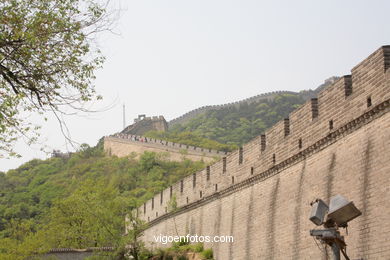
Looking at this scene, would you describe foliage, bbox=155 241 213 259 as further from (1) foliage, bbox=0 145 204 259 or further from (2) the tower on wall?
(2) the tower on wall

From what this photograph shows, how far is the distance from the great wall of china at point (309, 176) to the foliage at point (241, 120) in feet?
249

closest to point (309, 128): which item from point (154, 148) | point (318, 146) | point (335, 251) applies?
point (318, 146)

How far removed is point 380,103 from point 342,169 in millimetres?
2074

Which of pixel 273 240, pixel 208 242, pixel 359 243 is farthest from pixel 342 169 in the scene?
pixel 208 242

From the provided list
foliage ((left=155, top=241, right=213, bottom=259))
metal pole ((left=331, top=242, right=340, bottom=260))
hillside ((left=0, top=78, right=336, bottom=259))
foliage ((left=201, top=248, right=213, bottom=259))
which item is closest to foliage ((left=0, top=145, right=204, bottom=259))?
hillside ((left=0, top=78, right=336, bottom=259))

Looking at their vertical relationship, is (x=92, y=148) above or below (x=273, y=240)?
above

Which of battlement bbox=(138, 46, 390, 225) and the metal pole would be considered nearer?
the metal pole

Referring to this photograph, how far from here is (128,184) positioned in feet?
221

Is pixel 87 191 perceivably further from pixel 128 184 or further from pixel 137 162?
pixel 137 162

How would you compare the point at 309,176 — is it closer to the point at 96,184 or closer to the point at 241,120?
the point at 96,184

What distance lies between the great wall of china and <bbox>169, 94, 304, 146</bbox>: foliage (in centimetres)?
7575

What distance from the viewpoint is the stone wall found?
6812cm

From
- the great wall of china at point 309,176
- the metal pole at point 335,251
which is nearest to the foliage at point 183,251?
the great wall of china at point 309,176

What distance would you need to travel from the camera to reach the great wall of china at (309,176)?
13562mm
